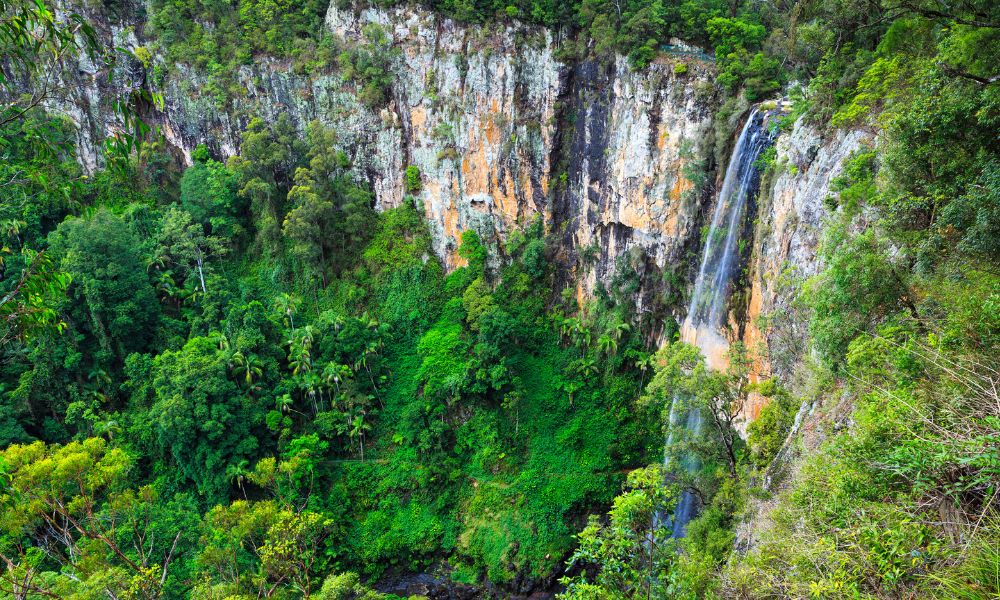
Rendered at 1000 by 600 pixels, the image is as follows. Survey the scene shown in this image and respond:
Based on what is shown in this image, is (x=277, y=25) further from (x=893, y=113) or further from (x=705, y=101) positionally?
(x=893, y=113)

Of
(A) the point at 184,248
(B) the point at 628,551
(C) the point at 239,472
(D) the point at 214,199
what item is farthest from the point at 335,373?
(B) the point at 628,551

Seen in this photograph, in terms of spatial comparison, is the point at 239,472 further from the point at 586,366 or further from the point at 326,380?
the point at 586,366

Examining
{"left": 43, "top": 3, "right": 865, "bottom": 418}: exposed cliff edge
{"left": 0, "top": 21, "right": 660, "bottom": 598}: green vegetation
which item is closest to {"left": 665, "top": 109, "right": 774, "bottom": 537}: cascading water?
{"left": 43, "top": 3, "right": 865, "bottom": 418}: exposed cliff edge

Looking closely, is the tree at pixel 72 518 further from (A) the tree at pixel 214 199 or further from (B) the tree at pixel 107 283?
(A) the tree at pixel 214 199

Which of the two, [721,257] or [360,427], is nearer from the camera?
[721,257]

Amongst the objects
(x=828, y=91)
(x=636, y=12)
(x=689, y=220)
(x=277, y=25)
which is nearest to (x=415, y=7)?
(x=277, y=25)

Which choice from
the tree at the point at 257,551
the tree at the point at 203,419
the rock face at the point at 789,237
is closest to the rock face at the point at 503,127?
the rock face at the point at 789,237
